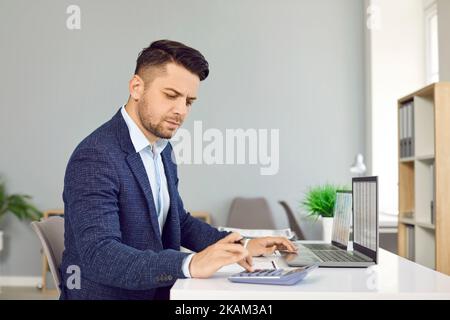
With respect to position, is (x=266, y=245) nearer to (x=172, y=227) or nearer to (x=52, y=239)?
(x=172, y=227)

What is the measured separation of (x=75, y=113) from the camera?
17.7 ft

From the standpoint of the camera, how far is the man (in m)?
1.31

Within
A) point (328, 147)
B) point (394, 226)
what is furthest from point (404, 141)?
point (328, 147)

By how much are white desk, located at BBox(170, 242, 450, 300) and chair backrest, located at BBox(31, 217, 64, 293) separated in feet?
1.68

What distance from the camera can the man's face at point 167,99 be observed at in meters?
1.59

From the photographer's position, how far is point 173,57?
1617 mm

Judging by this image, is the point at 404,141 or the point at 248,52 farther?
the point at 248,52

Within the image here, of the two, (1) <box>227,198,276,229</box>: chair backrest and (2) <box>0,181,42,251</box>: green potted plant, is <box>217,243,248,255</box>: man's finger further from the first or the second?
(2) <box>0,181,42,251</box>: green potted plant

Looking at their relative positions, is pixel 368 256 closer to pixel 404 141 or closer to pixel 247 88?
pixel 404 141

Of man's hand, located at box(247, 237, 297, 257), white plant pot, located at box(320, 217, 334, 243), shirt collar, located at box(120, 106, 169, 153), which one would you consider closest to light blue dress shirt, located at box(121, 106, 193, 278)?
shirt collar, located at box(120, 106, 169, 153)

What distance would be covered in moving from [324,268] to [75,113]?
13.7 ft

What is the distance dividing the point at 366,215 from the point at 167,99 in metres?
0.69

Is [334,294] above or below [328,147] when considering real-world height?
below
